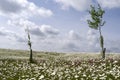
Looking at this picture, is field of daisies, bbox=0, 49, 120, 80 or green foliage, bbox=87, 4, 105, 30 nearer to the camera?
field of daisies, bbox=0, 49, 120, 80

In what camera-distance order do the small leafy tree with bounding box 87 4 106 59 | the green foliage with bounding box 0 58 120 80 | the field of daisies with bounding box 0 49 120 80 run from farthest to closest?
the small leafy tree with bounding box 87 4 106 59 → the field of daisies with bounding box 0 49 120 80 → the green foliage with bounding box 0 58 120 80

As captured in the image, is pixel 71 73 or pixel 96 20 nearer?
pixel 71 73

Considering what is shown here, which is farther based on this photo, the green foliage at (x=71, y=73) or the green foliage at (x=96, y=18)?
the green foliage at (x=96, y=18)

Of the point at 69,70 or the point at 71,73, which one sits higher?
the point at 69,70

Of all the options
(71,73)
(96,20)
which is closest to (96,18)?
(96,20)

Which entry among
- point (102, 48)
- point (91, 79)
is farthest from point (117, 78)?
point (102, 48)

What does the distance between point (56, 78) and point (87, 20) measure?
3353 centimetres

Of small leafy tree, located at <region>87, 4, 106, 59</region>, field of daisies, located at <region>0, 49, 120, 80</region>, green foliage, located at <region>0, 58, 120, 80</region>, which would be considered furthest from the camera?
small leafy tree, located at <region>87, 4, 106, 59</region>

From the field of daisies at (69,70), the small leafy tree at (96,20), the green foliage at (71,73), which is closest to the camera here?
the green foliage at (71,73)

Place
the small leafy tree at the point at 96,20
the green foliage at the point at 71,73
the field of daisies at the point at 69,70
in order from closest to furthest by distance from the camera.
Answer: the green foliage at the point at 71,73 → the field of daisies at the point at 69,70 → the small leafy tree at the point at 96,20

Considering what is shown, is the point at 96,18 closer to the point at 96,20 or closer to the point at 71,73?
the point at 96,20

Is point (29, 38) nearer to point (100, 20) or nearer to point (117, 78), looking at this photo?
point (100, 20)

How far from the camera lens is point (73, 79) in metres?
21.0

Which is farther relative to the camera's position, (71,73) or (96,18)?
(96,18)
